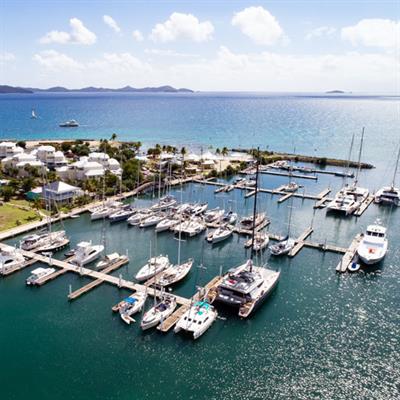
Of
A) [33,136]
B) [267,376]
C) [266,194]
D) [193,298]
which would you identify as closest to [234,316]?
[193,298]

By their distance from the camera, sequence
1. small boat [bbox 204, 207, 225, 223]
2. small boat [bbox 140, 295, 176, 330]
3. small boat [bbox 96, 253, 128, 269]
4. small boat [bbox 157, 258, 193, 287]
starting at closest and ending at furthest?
small boat [bbox 140, 295, 176, 330] → small boat [bbox 157, 258, 193, 287] → small boat [bbox 96, 253, 128, 269] → small boat [bbox 204, 207, 225, 223]

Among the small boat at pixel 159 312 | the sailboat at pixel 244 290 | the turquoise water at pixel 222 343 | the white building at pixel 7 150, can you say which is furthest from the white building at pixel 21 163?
the sailboat at pixel 244 290

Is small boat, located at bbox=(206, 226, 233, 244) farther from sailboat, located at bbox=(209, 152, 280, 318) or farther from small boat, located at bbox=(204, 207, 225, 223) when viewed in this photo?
sailboat, located at bbox=(209, 152, 280, 318)

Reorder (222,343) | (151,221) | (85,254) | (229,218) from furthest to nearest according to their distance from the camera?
(229,218), (151,221), (85,254), (222,343)

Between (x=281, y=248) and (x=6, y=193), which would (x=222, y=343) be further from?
(x=6, y=193)

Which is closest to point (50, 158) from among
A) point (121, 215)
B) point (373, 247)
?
point (121, 215)

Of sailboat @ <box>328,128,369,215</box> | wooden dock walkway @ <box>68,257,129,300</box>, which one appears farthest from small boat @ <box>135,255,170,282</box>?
sailboat @ <box>328,128,369,215</box>

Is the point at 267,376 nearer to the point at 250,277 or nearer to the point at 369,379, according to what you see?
the point at 369,379
